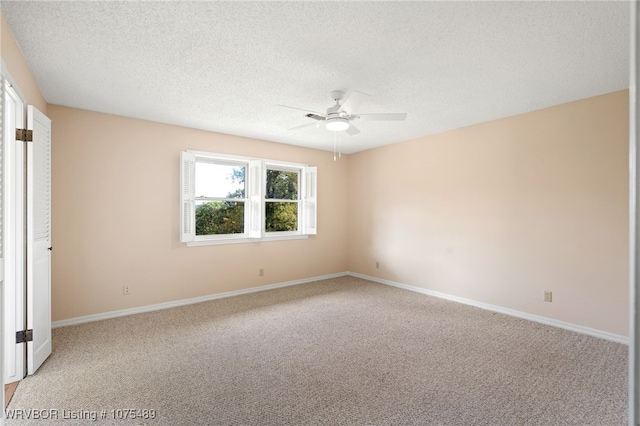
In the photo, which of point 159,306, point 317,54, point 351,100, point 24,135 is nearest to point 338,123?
point 351,100

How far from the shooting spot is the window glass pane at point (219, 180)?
4.81 m

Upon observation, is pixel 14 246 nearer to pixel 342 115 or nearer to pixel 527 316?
pixel 342 115

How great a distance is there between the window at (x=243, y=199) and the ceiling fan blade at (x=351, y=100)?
2.26 metres

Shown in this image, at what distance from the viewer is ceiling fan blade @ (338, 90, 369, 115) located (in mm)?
2984

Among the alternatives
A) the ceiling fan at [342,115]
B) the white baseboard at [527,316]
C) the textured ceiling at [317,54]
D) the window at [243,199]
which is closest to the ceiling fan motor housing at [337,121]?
the ceiling fan at [342,115]

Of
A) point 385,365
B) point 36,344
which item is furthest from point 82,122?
point 385,365

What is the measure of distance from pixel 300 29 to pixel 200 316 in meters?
3.44

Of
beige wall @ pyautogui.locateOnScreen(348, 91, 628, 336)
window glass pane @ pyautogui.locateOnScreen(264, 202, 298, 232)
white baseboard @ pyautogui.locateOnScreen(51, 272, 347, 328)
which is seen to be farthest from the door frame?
beige wall @ pyautogui.locateOnScreen(348, 91, 628, 336)

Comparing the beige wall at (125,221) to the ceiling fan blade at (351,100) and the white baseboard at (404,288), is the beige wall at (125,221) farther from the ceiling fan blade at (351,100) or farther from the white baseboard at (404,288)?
the ceiling fan blade at (351,100)

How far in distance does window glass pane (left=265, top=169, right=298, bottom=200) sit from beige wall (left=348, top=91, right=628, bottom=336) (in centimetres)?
166

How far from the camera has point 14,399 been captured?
225 cm

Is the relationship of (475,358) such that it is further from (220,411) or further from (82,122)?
(82,122)

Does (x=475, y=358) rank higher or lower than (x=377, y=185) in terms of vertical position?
lower

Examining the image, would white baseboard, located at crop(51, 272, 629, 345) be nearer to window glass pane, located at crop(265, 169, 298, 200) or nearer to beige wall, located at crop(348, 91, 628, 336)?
beige wall, located at crop(348, 91, 628, 336)
